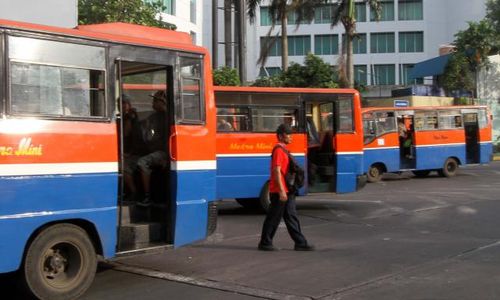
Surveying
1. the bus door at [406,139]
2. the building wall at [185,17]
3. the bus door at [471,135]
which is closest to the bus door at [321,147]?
the bus door at [406,139]

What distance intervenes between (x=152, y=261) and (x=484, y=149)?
18.5 metres

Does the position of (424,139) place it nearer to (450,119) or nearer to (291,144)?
(450,119)

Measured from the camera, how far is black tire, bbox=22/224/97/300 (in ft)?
19.5

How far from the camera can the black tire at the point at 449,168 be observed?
2270 cm

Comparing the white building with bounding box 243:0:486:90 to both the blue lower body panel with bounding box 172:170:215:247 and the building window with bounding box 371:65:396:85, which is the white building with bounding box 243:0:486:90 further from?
the blue lower body panel with bounding box 172:170:215:247

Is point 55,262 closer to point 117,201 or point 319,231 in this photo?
point 117,201

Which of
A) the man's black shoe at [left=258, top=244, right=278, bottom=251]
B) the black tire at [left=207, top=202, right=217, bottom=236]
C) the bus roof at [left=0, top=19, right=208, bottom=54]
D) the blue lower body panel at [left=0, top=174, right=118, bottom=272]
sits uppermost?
the bus roof at [left=0, top=19, right=208, bottom=54]

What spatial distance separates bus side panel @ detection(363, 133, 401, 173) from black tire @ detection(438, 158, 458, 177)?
216 centimetres

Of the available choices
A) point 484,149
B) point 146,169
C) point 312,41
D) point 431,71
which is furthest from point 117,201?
point 312,41

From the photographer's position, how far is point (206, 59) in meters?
7.91

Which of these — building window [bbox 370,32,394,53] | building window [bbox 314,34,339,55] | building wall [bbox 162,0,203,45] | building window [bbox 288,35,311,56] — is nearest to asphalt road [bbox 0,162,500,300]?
building wall [bbox 162,0,203,45]

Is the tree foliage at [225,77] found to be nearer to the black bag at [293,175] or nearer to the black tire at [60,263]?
the black bag at [293,175]

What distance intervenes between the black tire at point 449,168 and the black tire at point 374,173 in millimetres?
2798

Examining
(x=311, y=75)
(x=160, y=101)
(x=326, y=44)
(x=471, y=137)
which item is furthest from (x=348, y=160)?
(x=326, y=44)
